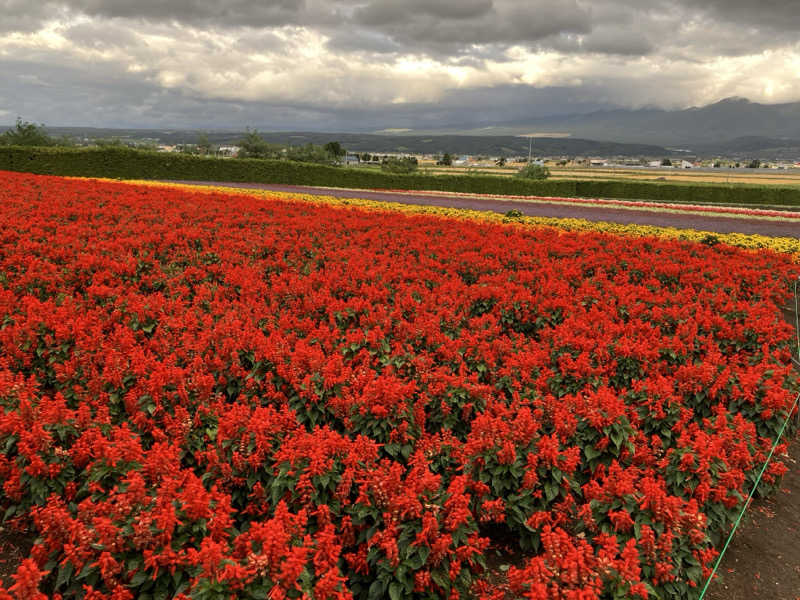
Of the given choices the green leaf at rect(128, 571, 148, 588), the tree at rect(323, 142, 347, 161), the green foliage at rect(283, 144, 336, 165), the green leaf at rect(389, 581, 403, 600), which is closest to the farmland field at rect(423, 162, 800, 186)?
the tree at rect(323, 142, 347, 161)

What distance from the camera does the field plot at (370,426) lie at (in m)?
3.67

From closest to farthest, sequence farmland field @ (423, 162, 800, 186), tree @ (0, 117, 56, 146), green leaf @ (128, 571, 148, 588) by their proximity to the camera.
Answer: green leaf @ (128, 571, 148, 588) < tree @ (0, 117, 56, 146) < farmland field @ (423, 162, 800, 186)

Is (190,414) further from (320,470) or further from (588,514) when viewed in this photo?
(588,514)

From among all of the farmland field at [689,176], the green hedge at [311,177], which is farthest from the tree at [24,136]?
the farmland field at [689,176]

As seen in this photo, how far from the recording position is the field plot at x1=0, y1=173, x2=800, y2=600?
12.0 feet

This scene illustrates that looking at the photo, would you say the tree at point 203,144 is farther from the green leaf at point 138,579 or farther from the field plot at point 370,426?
the green leaf at point 138,579

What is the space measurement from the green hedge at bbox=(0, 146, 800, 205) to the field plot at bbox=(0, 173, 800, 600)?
40015mm

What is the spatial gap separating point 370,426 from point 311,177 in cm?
4940

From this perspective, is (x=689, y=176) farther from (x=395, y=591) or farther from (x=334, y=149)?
(x=395, y=591)

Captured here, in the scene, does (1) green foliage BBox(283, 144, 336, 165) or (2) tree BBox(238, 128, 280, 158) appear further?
(1) green foliage BBox(283, 144, 336, 165)

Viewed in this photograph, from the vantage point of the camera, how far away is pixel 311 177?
51.8 meters

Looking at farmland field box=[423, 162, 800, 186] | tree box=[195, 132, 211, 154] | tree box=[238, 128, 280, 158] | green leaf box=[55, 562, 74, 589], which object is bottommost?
green leaf box=[55, 562, 74, 589]

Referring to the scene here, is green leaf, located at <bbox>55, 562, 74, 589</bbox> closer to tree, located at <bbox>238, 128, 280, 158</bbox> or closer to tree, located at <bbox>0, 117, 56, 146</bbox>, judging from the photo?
tree, located at <bbox>0, 117, 56, 146</bbox>

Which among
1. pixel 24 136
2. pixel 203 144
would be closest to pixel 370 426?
pixel 24 136
